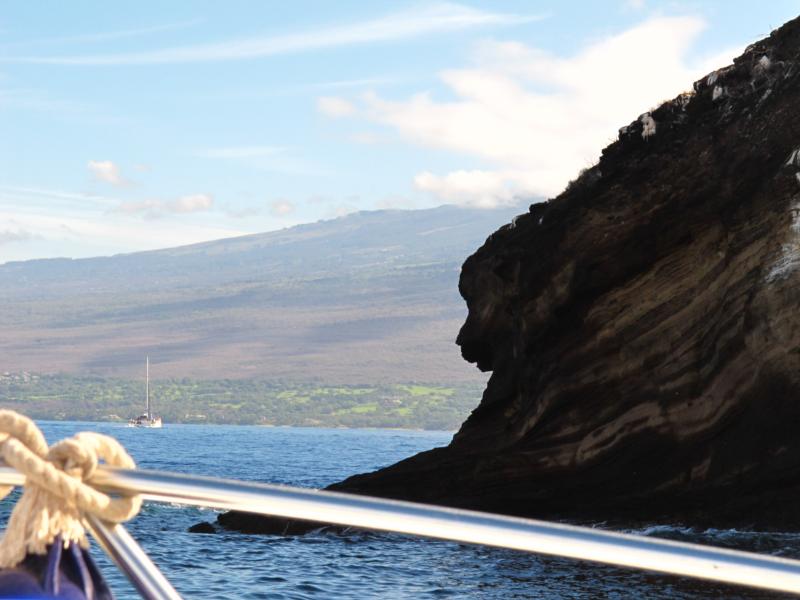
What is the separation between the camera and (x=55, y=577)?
88.4 inches

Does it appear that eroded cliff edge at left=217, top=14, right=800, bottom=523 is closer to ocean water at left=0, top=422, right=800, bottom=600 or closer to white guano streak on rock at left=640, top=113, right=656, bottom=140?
white guano streak on rock at left=640, top=113, right=656, bottom=140

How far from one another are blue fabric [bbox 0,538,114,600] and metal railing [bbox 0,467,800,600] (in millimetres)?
61

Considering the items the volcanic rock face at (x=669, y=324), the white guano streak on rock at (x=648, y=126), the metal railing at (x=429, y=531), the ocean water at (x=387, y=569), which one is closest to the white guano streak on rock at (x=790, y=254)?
the volcanic rock face at (x=669, y=324)

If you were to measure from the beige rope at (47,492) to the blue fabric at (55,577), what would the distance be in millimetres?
19

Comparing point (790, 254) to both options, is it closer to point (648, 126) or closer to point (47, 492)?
point (648, 126)

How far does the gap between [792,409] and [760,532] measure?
2.25m

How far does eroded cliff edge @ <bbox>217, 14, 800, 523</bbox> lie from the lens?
67.6 feet

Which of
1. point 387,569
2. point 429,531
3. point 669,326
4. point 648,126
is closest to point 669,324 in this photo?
point 669,326

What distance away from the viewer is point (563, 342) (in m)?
24.2

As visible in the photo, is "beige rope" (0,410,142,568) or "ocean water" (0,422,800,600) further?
"ocean water" (0,422,800,600)

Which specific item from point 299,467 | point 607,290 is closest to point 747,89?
point 607,290

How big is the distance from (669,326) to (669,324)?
0.04m

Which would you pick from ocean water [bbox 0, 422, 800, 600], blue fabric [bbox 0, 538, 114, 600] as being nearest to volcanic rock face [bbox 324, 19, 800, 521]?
ocean water [bbox 0, 422, 800, 600]

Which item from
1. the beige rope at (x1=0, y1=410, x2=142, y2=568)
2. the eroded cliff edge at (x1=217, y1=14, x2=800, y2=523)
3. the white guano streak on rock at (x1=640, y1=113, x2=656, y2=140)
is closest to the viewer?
the beige rope at (x1=0, y1=410, x2=142, y2=568)
